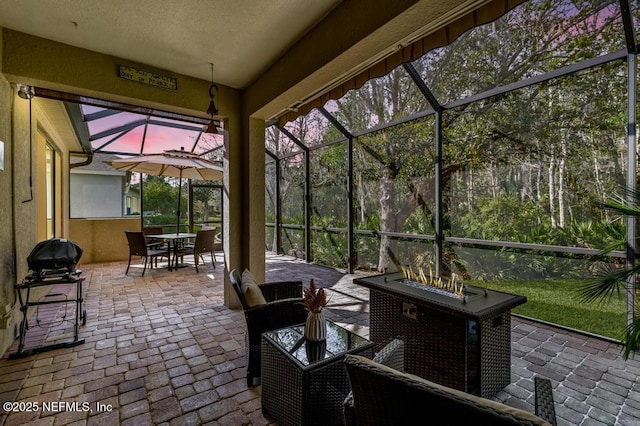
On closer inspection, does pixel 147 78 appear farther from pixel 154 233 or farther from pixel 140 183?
pixel 140 183

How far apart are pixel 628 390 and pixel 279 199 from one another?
24.5ft

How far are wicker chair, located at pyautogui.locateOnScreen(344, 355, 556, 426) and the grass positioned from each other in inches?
108

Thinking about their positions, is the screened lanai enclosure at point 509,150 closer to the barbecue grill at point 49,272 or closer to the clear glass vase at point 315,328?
the clear glass vase at point 315,328

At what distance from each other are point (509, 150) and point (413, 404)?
12.9 feet

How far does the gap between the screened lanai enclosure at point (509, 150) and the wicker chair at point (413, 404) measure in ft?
7.62

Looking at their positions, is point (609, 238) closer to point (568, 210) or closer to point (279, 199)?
point (568, 210)

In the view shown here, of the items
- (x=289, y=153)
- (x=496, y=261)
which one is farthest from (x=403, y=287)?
(x=289, y=153)

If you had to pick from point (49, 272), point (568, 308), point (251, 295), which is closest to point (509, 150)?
point (568, 308)

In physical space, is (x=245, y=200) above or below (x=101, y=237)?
above

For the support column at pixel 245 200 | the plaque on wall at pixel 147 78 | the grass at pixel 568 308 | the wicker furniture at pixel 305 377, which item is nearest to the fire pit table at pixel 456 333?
the wicker furniture at pixel 305 377

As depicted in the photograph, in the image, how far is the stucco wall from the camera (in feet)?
23.7

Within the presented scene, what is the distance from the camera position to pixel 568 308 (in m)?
3.50

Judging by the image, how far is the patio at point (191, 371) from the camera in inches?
79.9

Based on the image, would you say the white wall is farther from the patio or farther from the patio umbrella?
the patio
